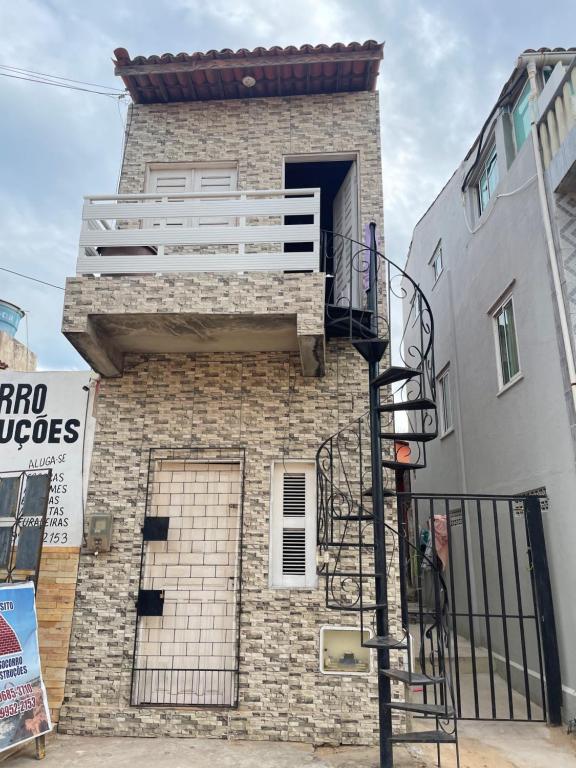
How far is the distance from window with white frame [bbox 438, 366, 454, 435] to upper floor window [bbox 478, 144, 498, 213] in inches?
118

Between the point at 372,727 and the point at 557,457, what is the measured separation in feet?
10.3

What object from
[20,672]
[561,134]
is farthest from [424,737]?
[561,134]

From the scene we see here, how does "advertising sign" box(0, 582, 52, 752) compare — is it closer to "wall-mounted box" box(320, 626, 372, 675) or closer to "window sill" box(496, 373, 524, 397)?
"wall-mounted box" box(320, 626, 372, 675)

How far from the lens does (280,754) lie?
4.47m

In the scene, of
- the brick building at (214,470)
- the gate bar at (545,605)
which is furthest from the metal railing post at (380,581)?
the gate bar at (545,605)

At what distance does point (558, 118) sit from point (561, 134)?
7.0 inches

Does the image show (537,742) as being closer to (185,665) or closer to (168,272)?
(185,665)

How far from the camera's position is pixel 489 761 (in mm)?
4375

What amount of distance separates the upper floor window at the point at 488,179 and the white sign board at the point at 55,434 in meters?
6.46

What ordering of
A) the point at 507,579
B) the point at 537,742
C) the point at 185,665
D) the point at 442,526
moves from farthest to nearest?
the point at 442,526, the point at 507,579, the point at 185,665, the point at 537,742

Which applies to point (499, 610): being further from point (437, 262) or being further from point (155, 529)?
point (437, 262)

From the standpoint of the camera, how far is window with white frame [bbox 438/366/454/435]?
9.76m

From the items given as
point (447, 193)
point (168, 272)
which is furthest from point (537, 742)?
point (447, 193)

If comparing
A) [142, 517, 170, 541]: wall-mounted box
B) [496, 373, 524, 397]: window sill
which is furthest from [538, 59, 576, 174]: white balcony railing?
[142, 517, 170, 541]: wall-mounted box
